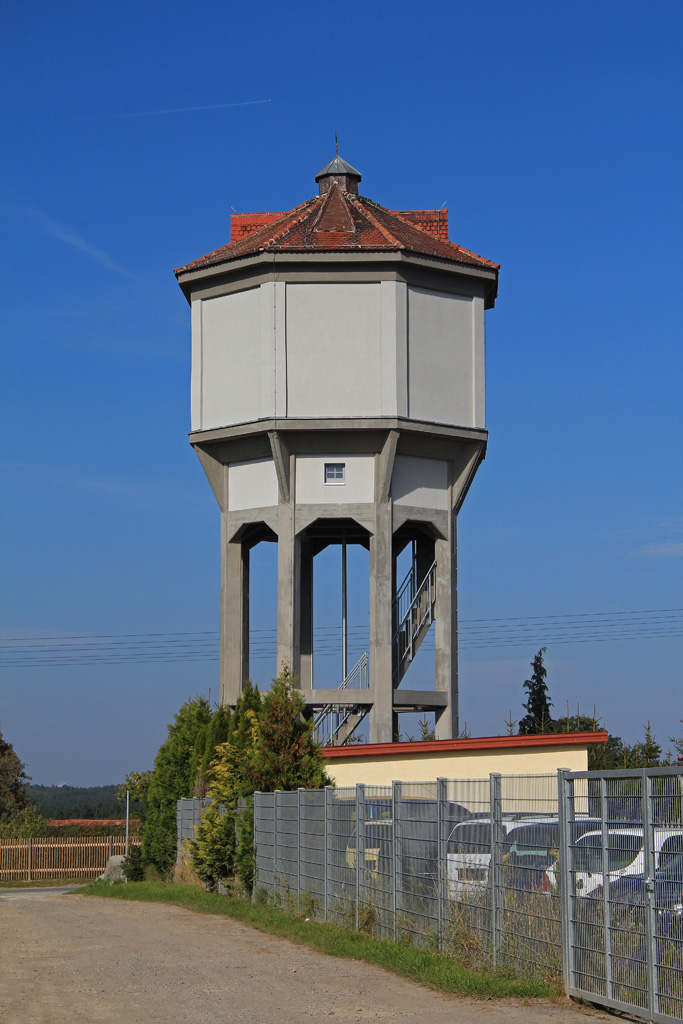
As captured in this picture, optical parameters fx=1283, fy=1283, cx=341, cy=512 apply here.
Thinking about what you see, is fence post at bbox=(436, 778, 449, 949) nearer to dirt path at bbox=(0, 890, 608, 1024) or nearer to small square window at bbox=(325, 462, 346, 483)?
dirt path at bbox=(0, 890, 608, 1024)

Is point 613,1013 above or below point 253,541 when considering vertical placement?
below

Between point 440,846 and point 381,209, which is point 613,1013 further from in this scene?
point 381,209

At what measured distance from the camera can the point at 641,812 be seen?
10078 mm

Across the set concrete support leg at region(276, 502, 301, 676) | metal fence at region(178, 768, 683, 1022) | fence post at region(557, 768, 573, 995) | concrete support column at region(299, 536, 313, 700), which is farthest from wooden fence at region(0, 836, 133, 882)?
fence post at region(557, 768, 573, 995)

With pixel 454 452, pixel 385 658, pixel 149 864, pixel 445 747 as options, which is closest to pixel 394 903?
pixel 445 747

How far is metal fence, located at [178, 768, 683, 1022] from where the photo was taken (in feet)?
31.8

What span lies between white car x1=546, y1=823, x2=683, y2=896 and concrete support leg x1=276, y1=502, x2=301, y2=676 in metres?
16.3

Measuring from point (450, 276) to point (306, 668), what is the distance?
9436 millimetres

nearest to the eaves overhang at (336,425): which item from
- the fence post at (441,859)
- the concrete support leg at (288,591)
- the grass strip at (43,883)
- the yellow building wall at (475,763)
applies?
the concrete support leg at (288,591)

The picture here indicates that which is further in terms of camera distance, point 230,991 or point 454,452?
point 454,452

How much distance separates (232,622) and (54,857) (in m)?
27.4

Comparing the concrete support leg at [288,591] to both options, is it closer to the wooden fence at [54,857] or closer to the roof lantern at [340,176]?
the roof lantern at [340,176]

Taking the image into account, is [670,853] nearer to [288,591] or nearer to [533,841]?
[533,841]

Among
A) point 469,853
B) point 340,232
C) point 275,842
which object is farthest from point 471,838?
point 340,232
